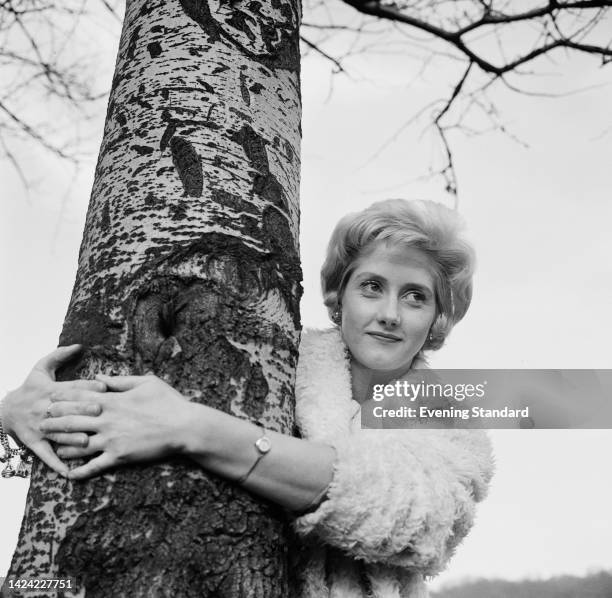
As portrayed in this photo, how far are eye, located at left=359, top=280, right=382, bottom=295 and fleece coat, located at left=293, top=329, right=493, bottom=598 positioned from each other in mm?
243

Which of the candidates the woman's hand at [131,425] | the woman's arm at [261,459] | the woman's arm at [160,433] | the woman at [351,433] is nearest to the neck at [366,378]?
the woman at [351,433]

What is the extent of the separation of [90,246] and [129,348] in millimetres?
258

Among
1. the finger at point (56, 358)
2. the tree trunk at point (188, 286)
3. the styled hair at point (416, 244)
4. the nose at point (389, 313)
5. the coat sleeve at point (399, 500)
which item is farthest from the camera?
the styled hair at point (416, 244)

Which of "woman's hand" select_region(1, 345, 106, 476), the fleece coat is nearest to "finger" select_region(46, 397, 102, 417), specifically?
"woman's hand" select_region(1, 345, 106, 476)

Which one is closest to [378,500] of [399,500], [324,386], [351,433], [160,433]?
[399,500]

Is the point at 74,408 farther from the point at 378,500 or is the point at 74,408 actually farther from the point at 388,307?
the point at 388,307

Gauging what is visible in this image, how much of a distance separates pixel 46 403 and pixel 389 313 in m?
0.86

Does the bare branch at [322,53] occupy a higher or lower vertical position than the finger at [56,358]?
higher

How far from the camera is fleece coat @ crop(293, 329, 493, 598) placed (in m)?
1.17

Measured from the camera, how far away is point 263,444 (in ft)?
3.24

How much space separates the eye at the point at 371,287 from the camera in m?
1.68

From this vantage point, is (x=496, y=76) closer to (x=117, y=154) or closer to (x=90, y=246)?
(x=117, y=154)

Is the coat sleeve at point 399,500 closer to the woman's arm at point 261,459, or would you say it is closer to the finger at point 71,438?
the woman's arm at point 261,459

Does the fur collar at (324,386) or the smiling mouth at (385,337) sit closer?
the fur collar at (324,386)
